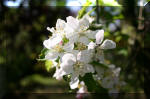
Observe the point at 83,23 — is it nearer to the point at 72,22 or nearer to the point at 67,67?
the point at 72,22

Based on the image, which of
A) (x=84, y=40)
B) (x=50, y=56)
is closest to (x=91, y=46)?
(x=84, y=40)

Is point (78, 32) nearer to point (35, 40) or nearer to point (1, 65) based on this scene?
point (1, 65)

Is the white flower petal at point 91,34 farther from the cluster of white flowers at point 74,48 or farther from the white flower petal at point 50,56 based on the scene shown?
the white flower petal at point 50,56

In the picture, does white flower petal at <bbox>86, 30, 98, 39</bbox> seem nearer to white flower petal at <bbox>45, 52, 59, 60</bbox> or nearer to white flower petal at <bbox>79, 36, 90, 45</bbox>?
white flower petal at <bbox>79, 36, 90, 45</bbox>

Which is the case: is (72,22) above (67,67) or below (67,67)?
above

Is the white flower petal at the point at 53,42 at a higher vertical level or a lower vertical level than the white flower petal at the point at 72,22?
lower

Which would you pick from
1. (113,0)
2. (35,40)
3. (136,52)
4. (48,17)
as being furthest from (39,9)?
(113,0)

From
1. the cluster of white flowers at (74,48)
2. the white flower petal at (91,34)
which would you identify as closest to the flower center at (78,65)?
the cluster of white flowers at (74,48)

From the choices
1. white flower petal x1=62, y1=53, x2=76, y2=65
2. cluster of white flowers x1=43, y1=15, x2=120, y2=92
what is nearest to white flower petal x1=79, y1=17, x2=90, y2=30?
cluster of white flowers x1=43, y1=15, x2=120, y2=92

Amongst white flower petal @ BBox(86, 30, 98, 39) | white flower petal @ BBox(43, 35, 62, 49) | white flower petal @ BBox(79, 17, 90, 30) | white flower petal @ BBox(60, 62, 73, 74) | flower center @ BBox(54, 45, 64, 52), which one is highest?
white flower petal @ BBox(79, 17, 90, 30)

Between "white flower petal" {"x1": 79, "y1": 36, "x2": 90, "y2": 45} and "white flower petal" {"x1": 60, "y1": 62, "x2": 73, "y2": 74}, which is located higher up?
"white flower petal" {"x1": 79, "y1": 36, "x2": 90, "y2": 45}
